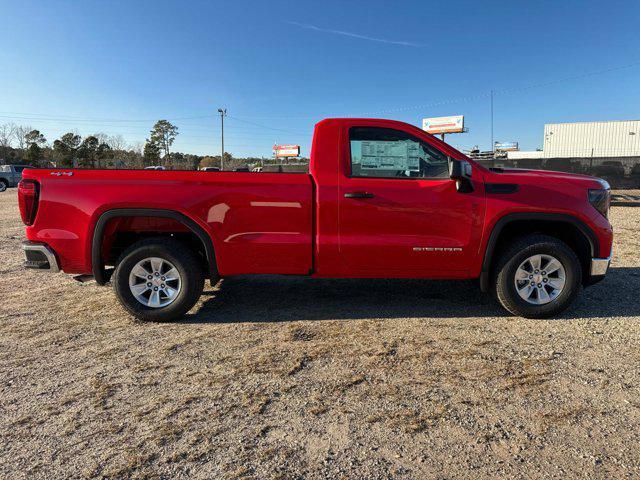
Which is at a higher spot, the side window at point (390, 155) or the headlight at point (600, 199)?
the side window at point (390, 155)

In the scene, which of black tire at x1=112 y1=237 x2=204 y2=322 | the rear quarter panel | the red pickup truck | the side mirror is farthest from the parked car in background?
the side mirror

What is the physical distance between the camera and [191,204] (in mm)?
4000

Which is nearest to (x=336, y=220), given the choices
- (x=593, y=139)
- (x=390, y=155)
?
(x=390, y=155)

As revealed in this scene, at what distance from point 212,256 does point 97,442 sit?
2040 millimetres


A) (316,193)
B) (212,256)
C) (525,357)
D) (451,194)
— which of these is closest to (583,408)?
(525,357)

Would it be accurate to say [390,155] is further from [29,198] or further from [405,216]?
[29,198]

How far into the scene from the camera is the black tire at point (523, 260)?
4.19 meters

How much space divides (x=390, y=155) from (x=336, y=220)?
2.91 feet

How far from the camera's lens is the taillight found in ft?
13.1

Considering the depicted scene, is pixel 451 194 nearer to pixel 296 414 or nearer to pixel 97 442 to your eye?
pixel 296 414

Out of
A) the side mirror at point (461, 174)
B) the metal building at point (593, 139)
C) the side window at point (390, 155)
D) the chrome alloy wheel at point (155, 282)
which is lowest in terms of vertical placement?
the chrome alloy wheel at point (155, 282)

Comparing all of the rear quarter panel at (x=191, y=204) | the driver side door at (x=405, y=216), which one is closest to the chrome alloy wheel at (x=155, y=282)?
the rear quarter panel at (x=191, y=204)

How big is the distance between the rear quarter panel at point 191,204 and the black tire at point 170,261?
0.32 metres

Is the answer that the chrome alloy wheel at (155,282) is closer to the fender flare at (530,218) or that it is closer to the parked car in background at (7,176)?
the fender flare at (530,218)
